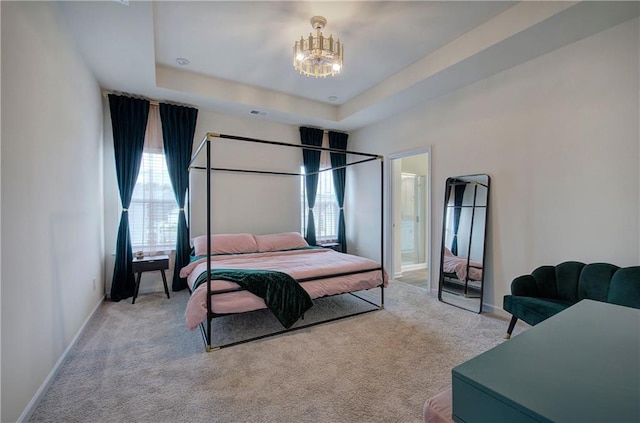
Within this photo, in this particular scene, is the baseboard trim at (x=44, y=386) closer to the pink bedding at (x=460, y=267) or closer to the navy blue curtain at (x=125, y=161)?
the navy blue curtain at (x=125, y=161)

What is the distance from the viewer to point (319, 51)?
2.65 m

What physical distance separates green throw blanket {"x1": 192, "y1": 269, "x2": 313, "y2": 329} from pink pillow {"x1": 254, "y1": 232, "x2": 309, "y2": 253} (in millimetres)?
1593

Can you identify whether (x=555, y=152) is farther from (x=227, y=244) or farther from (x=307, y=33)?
(x=227, y=244)

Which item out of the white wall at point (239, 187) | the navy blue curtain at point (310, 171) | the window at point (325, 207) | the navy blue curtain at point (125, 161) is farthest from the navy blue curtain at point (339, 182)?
the navy blue curtain at point (125, 161)

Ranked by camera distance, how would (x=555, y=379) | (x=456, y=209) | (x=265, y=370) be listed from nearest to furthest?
(x=555, y=379) < (x=265, y=370) < (x=456, y=209)

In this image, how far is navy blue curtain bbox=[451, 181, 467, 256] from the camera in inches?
150

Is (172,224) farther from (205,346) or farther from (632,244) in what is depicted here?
(632,244)

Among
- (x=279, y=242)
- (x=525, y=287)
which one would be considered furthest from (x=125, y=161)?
(x=525, y=287)

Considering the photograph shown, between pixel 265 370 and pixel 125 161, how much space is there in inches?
134

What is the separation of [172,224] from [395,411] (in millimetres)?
3884

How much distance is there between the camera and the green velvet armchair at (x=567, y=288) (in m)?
2.17

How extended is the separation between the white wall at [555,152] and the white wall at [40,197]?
13.6 feet

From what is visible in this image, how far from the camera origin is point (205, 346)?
2.58 m

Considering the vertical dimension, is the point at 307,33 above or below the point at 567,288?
above
